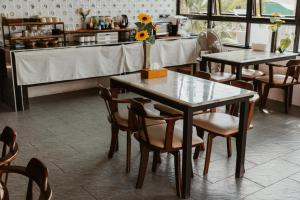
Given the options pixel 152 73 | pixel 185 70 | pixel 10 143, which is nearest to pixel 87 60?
pixel 185 70

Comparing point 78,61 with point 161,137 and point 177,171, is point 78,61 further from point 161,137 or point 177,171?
point 177,171

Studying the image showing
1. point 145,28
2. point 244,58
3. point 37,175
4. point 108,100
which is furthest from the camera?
point 244,58

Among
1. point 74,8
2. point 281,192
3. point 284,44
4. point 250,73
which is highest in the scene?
point 74,8

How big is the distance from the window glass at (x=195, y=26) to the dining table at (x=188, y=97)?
3.59 metres

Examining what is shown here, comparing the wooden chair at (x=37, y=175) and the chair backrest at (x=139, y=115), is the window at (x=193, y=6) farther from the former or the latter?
the wooden chair at (x=37, y=175)

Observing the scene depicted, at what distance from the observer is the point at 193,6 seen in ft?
22.5

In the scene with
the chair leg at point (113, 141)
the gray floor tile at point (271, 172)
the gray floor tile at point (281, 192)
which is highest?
the chair leg at point (113, 141)

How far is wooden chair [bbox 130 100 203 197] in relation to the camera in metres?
2.58

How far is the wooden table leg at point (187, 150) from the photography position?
2553 mm

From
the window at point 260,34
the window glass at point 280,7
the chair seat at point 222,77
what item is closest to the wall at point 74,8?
the window at point 260,34

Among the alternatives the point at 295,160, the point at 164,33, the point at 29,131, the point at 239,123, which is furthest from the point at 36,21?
the point at 295,160

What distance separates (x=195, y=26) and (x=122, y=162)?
432cm

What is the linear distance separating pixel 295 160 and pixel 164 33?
12.1 ft

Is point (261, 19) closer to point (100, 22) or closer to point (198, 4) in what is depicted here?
point (198, 4)
